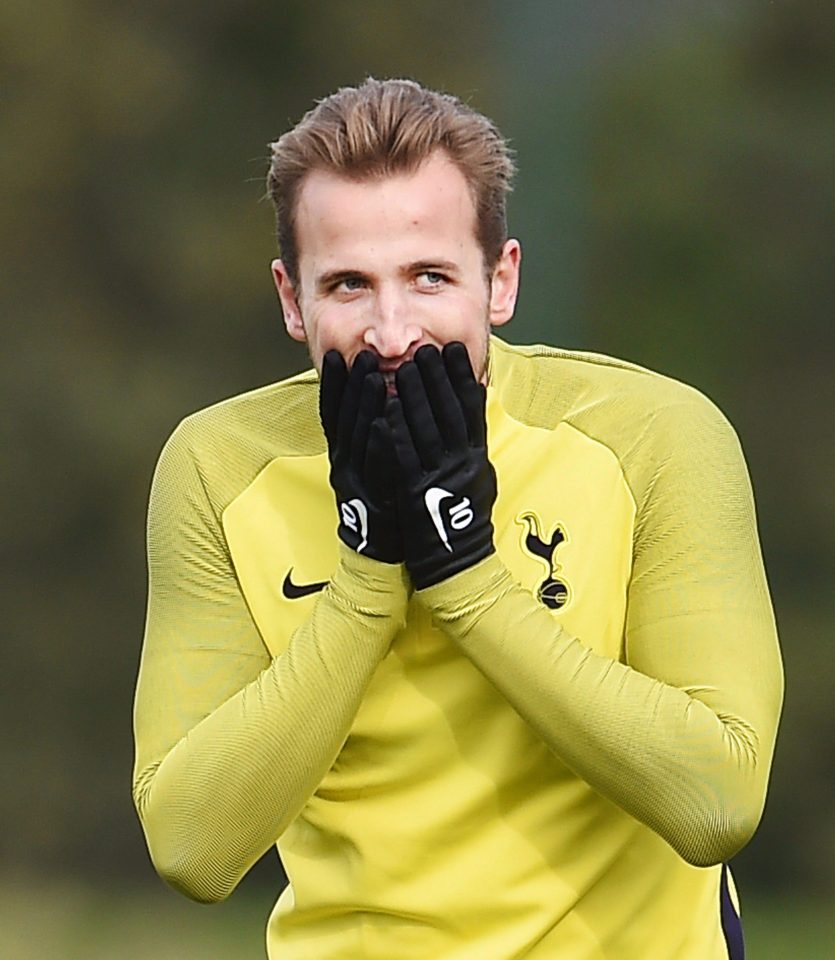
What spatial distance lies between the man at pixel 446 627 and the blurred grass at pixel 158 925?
271 cm

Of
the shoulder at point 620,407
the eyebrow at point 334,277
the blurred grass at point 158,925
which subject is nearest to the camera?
the eyebrow at point 334,277

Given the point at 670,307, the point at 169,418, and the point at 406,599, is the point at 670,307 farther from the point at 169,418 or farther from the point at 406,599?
the point at 406,599

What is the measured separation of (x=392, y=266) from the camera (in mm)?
2131

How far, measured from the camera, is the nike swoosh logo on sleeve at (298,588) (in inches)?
91.0

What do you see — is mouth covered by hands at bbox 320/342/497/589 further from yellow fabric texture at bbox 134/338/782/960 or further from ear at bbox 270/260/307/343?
ear at bbox 270/260/307/343

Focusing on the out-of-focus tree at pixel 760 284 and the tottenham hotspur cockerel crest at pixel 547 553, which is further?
the out-of-focus tree at pixel 760 284

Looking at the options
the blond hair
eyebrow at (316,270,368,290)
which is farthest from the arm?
the blond hair

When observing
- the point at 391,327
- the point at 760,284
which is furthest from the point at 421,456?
the point at 760,284

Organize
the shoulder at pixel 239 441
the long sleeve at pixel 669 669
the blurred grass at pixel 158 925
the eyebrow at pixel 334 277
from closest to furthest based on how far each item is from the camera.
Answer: the long sleeve at pixel 669 669, the eyebrow at pixel 334 277, the shoulder at pixel 239 441, the blurred grass at pixel 158 925

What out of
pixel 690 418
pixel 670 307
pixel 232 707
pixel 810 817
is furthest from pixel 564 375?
pixel 810 817

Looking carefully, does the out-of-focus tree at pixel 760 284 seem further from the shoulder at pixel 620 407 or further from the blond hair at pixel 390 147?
the blond hair at pixel 390 147

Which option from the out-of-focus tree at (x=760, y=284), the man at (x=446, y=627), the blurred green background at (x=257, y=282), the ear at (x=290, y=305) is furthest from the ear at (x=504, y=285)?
the out-of-focus tree at (x=760, y=284)

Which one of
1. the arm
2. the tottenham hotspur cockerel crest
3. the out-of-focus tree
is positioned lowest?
the out-of-focus tree

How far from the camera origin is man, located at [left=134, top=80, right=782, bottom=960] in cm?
208
